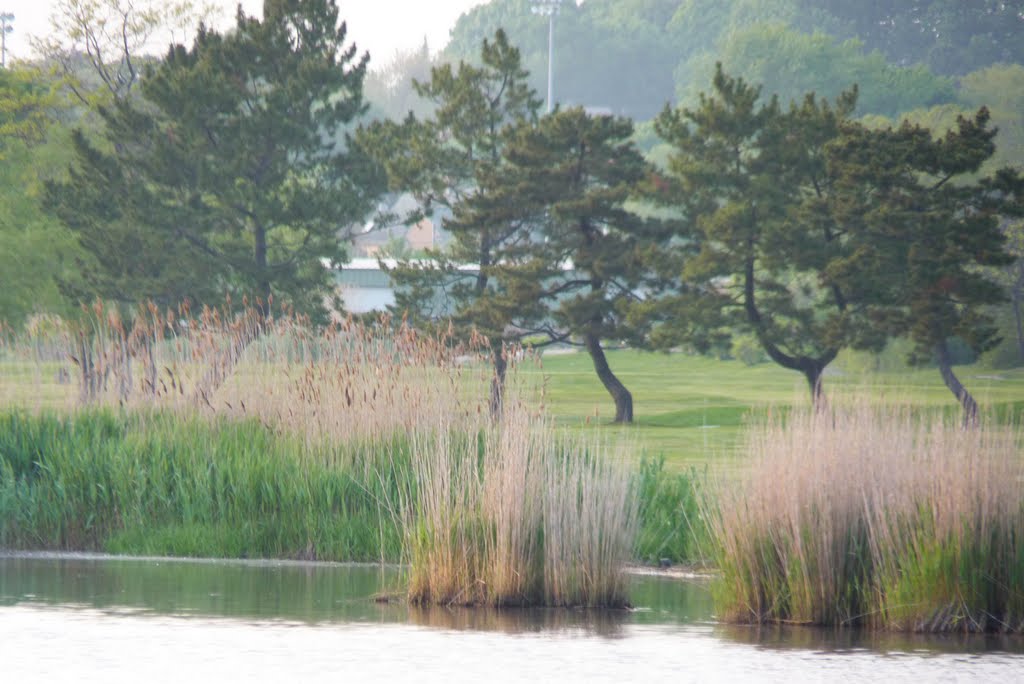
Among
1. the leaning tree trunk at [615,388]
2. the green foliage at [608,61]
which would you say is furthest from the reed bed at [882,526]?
the green foliage at [608,61]

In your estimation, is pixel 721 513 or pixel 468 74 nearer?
pixel 721 513

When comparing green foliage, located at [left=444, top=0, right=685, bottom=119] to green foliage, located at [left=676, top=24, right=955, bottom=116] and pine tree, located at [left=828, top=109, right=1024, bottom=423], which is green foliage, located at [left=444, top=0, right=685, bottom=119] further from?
pine tree, located at [left=828, top=109, right=1024, bottom=423]

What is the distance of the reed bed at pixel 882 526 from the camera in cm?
1048

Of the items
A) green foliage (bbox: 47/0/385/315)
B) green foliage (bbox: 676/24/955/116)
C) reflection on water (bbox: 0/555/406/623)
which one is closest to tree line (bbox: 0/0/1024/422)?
green foliage (bbox: 47/0/385/315)

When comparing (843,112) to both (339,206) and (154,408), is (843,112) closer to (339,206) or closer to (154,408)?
(339,206)

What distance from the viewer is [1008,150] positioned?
2862 inches

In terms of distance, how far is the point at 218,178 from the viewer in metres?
32.0

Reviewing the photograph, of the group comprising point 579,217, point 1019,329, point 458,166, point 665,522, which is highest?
point 458,166

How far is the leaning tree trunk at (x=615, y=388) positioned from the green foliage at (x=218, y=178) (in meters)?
5.28

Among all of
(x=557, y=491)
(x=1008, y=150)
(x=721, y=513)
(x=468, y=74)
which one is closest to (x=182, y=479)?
(x=557, y=491)

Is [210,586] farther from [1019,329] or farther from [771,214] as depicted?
[1019,329]

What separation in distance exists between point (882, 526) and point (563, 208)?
21.7 metres

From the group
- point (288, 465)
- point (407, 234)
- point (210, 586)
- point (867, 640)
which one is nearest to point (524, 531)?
point (867, 640)

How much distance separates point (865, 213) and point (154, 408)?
1719cm
